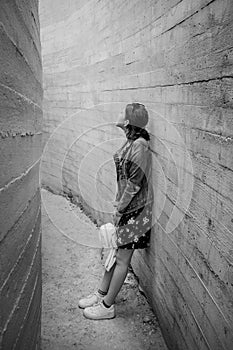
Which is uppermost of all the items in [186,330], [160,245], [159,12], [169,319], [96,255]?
[159,12]

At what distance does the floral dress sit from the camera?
2.79m

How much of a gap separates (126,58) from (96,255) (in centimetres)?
225

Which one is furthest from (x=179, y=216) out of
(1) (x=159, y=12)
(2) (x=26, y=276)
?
(1) (x=159, y=12)

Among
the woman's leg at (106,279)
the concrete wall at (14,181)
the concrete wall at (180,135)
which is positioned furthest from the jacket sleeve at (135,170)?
the concrete wall at (14,181)

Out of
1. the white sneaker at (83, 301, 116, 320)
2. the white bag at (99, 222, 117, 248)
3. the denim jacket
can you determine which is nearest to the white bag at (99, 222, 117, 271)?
the white bag at (99, 222, 117, 248)

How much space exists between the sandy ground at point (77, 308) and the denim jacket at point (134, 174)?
924 millimetres

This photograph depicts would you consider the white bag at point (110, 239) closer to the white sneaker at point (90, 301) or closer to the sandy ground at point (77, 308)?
the white sneaker at point (90, 301)

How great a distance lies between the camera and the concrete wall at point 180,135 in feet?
5.21

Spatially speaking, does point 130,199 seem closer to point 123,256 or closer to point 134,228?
point 134,228

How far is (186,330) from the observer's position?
2141 mm

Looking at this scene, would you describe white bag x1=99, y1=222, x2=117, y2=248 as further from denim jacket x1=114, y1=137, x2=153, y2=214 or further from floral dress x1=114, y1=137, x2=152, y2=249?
denim jacket x1=114, y1=137, x2=153, y2=214

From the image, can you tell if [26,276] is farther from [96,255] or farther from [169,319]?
[96,255]

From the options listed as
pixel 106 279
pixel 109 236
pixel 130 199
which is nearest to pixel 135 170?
pixel 130 199

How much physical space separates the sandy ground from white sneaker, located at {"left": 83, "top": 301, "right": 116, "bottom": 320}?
38mm
